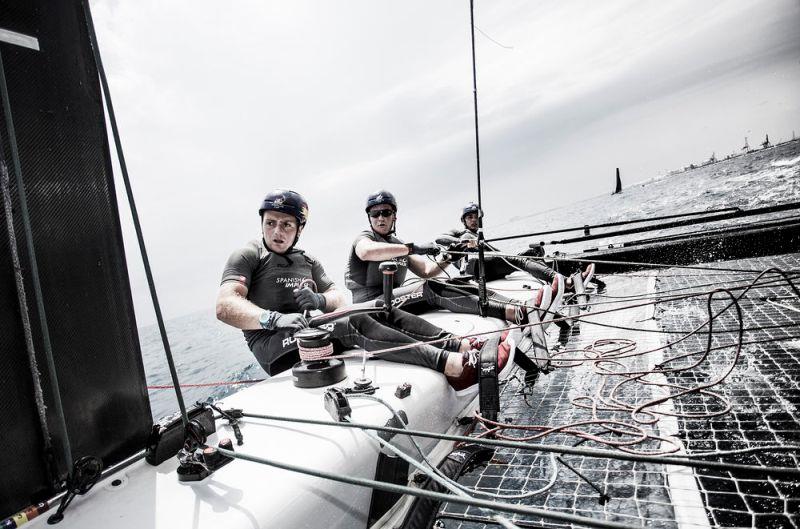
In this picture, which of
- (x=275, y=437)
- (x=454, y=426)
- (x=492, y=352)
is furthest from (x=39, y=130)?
(x=454, y=426)

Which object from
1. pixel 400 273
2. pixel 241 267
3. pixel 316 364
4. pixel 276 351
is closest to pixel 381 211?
pixel 400 273

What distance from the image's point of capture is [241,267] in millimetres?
3186

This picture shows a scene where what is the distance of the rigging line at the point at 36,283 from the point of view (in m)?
1.21

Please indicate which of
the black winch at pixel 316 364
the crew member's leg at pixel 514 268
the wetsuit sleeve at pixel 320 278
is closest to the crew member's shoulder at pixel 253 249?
the wetsuit sleeve at pixel 320 278

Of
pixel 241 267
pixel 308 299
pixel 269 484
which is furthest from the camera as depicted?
pixel 241 267

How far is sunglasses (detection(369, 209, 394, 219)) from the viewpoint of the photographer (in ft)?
16.0

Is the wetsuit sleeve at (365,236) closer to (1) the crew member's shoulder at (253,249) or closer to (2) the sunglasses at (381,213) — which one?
(2) the sunglasses at (381,213)

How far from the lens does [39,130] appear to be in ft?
4.36

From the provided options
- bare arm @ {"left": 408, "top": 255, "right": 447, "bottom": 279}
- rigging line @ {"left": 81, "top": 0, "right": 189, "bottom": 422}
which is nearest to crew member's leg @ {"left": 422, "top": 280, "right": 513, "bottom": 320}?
bare arm @ {"left": 408, "top": 255, "right": 447, "bottom": 279}

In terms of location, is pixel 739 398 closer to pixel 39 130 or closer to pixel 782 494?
pixel 782 494

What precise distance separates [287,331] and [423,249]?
1.89m

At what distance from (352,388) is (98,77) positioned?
1.92 meters

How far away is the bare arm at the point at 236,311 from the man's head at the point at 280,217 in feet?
2.22

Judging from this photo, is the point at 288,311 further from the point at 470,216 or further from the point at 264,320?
the point at 470,216
